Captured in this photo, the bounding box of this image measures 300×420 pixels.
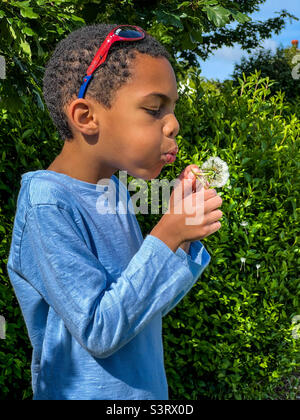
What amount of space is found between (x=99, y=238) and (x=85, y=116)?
1.10ft

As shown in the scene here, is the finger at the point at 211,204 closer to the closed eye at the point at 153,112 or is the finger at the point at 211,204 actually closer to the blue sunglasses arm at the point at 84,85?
the closed eye at the point at 153,112

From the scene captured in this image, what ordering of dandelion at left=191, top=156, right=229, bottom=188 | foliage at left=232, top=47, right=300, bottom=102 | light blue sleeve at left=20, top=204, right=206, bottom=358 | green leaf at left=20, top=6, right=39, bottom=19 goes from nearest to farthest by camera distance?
1. light blue sleeve at left=20, top=204, right=206, bottom=358
2. dandelion at left=191, top=156, right=229, bottom=188
3. green leaf at left=20, top=6, right=39, bottom=19
4. foliage at left=232, top=47, right=300, bottom=102

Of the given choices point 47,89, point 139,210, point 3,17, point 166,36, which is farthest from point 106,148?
point 166,36

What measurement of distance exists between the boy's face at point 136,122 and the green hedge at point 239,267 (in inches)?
84.1

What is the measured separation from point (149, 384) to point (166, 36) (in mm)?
4375

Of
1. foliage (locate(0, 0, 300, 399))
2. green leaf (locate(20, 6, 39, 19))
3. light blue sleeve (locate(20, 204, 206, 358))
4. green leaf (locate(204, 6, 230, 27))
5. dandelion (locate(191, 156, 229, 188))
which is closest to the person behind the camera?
light blue sleeve (locate(20, 204, 206, 358))

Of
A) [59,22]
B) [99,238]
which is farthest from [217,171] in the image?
[59,22]

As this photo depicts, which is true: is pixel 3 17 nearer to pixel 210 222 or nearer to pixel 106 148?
pixel 106 148

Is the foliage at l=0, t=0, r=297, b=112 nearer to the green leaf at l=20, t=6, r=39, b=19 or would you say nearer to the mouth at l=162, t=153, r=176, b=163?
the green leaf at l=20, t=6, r=39, b=19

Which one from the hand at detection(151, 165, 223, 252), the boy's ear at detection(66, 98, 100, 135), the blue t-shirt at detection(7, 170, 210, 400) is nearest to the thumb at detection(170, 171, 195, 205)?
the hand at detection(151, 165, 223, 252)

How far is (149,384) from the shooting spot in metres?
1.41

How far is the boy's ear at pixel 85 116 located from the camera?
4.48 feet

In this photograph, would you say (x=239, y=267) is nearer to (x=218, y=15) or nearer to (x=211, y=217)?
(x=218, y=15)

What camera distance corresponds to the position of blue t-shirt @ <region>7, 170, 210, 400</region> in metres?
1.22
